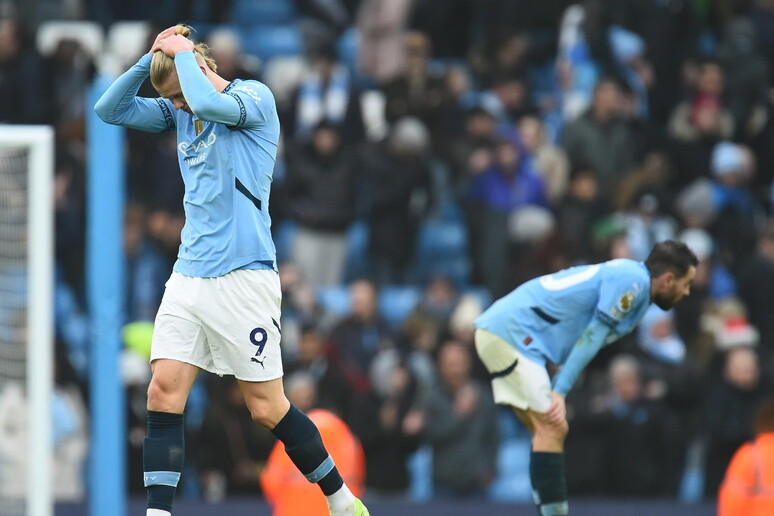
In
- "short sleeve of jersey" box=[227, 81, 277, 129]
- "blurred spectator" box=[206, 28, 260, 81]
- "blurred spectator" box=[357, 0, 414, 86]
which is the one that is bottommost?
"short sleeve of jersey" box=[227, 81, 277, 129]

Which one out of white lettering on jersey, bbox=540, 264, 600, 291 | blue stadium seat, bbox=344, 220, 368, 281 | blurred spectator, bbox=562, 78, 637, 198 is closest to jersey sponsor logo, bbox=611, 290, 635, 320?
white lettering on jersey, bbox=540, 264, 600, 291

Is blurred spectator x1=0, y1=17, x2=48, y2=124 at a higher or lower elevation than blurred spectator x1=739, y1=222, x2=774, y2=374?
higher

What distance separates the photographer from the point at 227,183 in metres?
6.74

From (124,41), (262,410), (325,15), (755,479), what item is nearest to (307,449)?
(262,410)

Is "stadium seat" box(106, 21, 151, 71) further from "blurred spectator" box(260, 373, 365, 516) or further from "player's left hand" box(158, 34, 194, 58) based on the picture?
"player's left hand" box(158, 34, 194, 58)

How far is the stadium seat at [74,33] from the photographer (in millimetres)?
15390

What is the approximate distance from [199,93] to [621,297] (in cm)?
300

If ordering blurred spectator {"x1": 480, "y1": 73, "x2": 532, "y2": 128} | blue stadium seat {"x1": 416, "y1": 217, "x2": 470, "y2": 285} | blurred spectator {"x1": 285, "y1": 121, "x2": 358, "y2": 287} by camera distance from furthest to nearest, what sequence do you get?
blurred spectator {"x1": 480, "y1": 73, "x2": 532, "y2": 128} < blue stadium seat {"x1": 416, "y1": 217, "x2": 470, "y2": 285} < blurred spectator {"x1": 285, "y1": 121, "x2": 358, "y2": 287}

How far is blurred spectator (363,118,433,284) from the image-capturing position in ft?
45.9

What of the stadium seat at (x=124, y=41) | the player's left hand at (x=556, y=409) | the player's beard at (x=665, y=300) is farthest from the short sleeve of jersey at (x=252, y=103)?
the stadium seat at (x=124, y=41)

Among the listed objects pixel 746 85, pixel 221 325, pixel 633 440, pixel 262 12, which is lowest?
pixel 633 440

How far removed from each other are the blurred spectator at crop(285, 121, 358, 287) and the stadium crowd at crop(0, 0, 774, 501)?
0.07ft

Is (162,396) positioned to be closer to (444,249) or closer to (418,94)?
(444,249)

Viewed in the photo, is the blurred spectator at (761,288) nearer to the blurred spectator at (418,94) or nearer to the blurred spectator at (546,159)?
the blurred spectator at (546,159)
